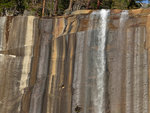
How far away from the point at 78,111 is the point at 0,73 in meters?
4.14

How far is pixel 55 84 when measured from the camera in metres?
10.1

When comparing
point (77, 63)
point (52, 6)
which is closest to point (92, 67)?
point (77, 63)

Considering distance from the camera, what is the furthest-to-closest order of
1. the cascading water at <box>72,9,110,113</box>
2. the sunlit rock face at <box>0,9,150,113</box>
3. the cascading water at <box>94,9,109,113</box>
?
the cascading water at <box>72,9,110,113</box> → the cascading water at <box>94,9,109,113</box> → the sunlit rock face at <box>0,9,150,113</box>

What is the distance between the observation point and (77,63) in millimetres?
10000

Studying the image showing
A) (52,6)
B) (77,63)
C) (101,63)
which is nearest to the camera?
(101,63)

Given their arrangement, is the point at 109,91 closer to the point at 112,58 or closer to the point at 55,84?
the point at 112,58

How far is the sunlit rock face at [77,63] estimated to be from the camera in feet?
29.9

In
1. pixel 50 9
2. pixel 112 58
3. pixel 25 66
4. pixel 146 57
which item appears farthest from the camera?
pixel 50 9

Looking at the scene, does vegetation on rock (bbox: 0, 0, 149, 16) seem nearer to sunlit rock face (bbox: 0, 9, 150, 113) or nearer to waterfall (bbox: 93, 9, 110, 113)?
sunlit rock face (bbox: 0, 9, 150, 113)

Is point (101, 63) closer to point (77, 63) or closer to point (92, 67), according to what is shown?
point (92, 67)

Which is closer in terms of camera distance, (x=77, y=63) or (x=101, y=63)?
(x=101, y=63)

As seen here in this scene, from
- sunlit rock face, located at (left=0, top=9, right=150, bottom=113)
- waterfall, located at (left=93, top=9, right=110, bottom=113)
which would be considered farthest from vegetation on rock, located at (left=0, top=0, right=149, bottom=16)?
waterfall, located at (left=93, top=9, right=110, bottom=113)

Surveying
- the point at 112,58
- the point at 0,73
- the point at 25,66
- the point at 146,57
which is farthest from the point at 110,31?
the point at 0,73

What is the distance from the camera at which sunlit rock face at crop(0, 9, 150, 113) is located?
911 cm
